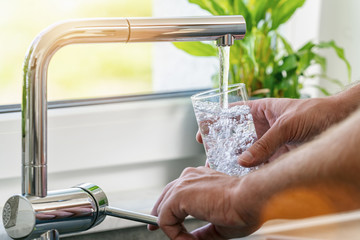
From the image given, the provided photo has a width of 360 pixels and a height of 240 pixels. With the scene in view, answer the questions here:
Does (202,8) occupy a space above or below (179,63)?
above

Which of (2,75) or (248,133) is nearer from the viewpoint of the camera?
(248,133)

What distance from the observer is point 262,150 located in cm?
80

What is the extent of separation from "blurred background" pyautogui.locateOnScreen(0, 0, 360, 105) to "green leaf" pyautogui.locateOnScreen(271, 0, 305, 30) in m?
0.16

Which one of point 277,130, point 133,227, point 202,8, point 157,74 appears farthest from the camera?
point 157,74

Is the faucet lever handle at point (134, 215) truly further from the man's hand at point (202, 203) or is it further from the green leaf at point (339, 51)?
the green leaf at point (339, 51)

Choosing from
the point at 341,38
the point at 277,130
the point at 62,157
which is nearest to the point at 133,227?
the point at 62,157

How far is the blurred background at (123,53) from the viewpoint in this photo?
1.13 metres

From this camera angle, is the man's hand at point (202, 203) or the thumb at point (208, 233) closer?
the man's hand at point (202, 203)

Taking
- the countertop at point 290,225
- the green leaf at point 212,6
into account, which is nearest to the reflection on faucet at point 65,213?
the countertop at point 290,225

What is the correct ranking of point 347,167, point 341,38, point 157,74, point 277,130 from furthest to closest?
point 341,38, point 157,74, point 277,130, point 347,167

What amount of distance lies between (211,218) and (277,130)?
8.1 inches

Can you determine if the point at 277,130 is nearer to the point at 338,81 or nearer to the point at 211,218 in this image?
the point at 211,218

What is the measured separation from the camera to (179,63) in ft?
4.41

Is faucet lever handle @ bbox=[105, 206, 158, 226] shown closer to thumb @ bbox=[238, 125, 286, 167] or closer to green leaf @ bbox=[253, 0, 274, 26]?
thumb @ bbox=[238, 125, 286, 167]
